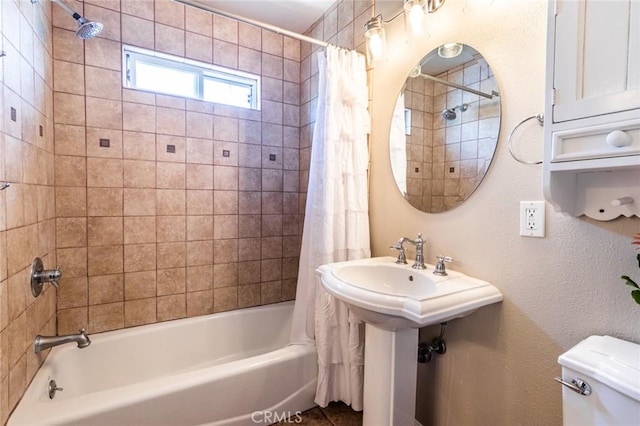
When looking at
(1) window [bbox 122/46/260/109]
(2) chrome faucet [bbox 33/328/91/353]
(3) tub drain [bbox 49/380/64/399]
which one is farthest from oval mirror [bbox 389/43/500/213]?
(3) tub drain [bbox 49/380/64/399]

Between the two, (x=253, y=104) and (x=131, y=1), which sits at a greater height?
(x=131, y=1)

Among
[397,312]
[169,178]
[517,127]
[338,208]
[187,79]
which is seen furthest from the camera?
[187,79]

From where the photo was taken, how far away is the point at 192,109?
2.10 m

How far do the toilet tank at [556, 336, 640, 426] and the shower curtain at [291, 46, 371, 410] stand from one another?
3.06ft

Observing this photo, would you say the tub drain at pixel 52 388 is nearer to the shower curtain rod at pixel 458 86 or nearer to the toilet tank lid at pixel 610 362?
the toilet tank lid at pixel 610 362

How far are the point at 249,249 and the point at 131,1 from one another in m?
1.76

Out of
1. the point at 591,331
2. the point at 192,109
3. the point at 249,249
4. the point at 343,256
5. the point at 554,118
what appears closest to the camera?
the point at 554,118

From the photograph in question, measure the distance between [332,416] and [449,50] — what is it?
1918 millimetres

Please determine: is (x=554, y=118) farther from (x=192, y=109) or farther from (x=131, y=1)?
(x=131, y=1)

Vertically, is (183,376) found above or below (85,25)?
below

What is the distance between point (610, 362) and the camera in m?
0.76

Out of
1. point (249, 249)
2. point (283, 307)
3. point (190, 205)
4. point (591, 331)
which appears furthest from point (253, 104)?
point (591, 331)

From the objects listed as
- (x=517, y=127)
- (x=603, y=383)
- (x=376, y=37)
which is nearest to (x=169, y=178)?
(x=376, y=37)

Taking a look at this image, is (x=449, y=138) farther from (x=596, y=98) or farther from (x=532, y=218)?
(x=596, y=98)
